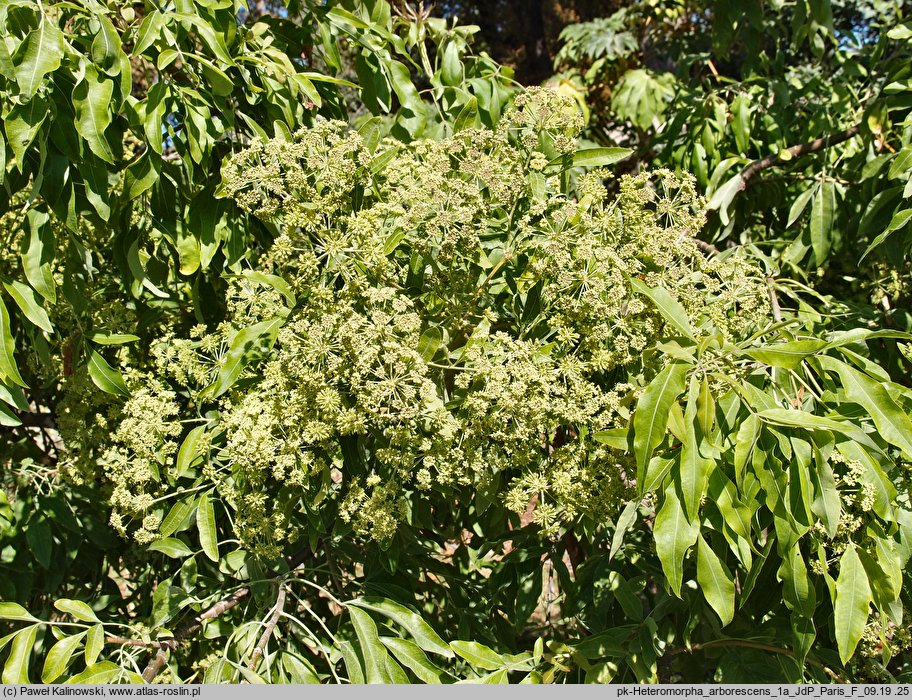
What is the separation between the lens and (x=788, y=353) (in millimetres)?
1348

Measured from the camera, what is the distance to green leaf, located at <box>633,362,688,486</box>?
1.26m

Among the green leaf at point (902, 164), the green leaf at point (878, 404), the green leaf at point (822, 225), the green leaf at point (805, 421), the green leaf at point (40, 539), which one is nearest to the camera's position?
the green leaf at point (805, 421)

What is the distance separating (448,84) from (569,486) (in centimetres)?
134

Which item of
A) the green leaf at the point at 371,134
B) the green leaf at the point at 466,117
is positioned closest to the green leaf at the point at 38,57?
the green leaf at the point at 371,134

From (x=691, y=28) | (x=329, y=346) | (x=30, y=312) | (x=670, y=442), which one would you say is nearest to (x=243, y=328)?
(x=329, y=346)

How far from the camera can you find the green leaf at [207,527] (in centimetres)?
172

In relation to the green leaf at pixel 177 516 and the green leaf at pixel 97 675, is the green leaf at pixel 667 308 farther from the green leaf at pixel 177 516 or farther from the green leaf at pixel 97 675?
the green leaf at pixel 97 675

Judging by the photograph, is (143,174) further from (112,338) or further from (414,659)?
(414,659)

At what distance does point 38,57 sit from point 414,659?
1457 millimetres

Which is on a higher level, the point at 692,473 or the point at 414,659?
the point at 692,473

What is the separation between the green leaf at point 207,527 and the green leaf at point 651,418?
100cm

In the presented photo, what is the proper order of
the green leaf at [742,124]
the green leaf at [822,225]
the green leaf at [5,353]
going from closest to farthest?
the green leaf at [5,353]
the green leaf at [822,225]
the green leaf at [742,124]

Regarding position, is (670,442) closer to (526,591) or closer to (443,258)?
(443,258)

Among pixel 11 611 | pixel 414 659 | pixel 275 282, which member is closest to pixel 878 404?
pixel 414 659
